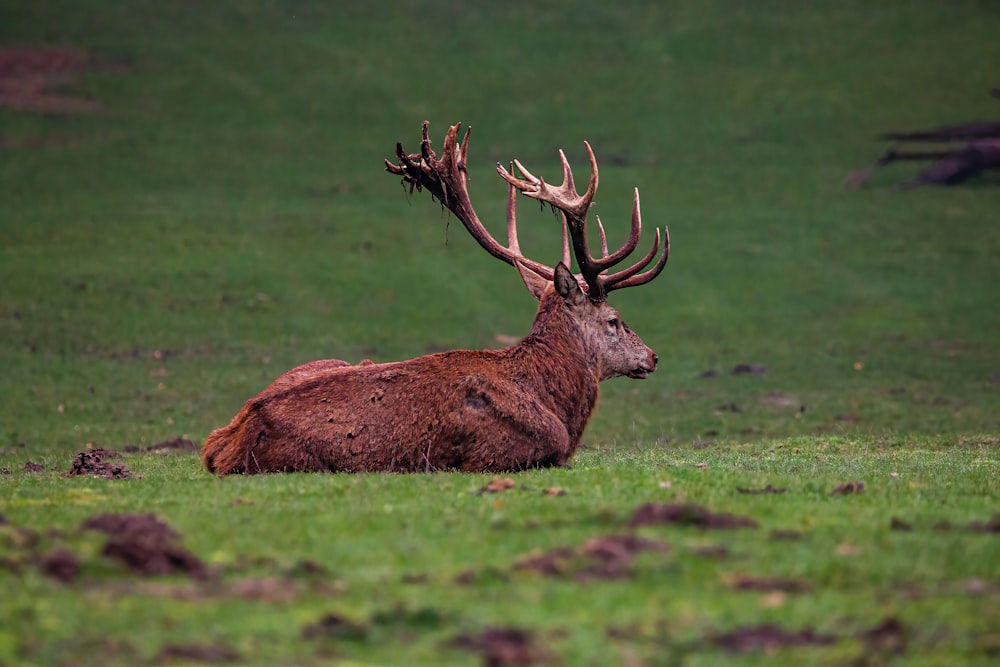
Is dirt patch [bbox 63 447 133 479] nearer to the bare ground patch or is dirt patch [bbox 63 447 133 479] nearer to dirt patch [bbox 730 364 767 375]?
dirt patch [bbox 730 364 767 375]

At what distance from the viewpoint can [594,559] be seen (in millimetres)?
8039

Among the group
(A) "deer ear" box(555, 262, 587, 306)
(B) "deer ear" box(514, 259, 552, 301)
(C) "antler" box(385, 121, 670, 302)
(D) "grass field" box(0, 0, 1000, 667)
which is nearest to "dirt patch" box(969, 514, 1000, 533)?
(D) "grass field" box(0, 0, 1000, 667)

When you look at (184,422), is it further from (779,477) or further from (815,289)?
(815,289)

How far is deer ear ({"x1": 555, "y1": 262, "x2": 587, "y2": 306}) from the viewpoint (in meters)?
13.5

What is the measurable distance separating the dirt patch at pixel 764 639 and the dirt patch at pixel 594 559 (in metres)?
1.06

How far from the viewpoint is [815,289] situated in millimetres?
31781

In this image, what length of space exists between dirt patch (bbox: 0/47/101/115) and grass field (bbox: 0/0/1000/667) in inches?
6.1

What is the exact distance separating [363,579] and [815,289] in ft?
82.9

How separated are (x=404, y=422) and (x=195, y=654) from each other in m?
6.13

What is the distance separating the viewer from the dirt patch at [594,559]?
309 inches

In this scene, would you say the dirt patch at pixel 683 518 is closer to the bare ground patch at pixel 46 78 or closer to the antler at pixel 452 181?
the antler at pixel 452 181

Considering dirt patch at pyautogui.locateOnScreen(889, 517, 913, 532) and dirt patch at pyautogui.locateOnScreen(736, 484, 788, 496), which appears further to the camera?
dirt patch at pyautogui.locateOnScreen(736, 484, 788, 496)

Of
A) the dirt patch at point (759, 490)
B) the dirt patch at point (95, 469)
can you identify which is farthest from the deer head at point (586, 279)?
the dirt patch at point (95, 469)

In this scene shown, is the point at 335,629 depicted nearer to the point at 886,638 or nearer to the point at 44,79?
the point at 886,638
